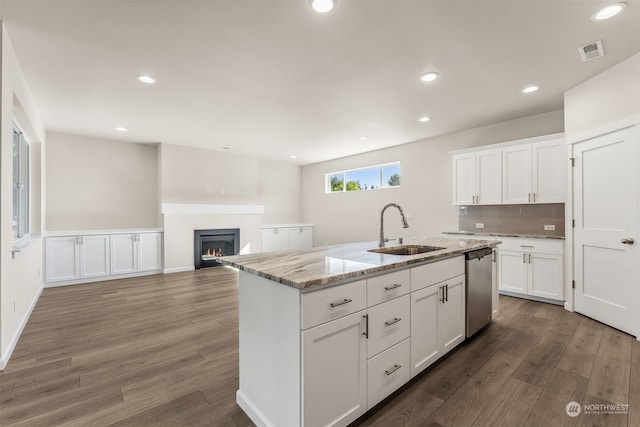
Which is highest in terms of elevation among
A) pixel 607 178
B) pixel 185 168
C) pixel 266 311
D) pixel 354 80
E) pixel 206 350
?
pixel 354 80

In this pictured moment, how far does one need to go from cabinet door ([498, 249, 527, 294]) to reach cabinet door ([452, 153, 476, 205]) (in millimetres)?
974

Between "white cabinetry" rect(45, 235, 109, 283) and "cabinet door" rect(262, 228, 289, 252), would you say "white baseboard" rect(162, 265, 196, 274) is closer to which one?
"white cabinetry" rect(45, 235, 109, 283)

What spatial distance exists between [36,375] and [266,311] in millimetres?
2029

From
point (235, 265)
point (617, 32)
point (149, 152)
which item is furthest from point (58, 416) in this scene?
point (149, 152)

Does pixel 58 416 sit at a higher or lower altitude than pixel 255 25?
lower

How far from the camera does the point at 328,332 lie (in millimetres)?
1414

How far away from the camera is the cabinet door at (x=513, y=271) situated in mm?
3938

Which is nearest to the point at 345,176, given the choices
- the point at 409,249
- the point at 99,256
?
the point at 409,249

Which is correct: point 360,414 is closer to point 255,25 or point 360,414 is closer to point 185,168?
point 255,25

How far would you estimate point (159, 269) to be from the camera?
5.72 meters

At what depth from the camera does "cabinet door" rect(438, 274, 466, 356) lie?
7.37 ft

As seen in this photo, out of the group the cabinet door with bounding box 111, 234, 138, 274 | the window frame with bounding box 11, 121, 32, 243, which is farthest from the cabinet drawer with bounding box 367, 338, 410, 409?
the cabinet door with bounding box 111, 234, 138, 274

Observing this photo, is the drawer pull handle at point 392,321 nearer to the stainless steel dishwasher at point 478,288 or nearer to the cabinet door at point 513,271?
the stainless steel dishwasher at point 478,288

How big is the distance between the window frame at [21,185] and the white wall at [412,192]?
18.7ft
